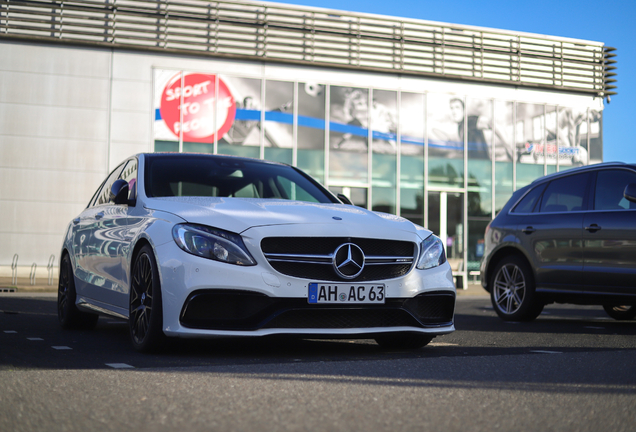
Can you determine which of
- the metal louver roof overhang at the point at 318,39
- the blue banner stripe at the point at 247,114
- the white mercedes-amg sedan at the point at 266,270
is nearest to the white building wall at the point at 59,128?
the metal louver roof overhang at the point at 318,39

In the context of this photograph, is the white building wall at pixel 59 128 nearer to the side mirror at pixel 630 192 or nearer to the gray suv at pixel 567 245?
the gray suv at pixel 567 245

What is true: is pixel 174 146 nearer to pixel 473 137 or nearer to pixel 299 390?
pixel 473 137

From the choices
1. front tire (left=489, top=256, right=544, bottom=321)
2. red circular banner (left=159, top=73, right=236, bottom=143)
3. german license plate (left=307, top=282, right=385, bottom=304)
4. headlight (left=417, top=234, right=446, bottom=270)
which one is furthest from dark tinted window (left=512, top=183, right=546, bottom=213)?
red circular banner (left=159, top=73, right=236, bottom=143)

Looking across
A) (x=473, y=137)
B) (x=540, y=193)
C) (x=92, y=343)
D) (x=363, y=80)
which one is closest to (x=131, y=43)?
(x=363, y=80)

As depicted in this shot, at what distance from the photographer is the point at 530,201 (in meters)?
9.02

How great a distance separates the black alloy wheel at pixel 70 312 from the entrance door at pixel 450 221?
→ 64.6 feet

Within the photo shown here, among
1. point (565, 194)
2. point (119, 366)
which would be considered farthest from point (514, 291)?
point (119, 366)

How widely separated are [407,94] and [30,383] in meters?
23.6

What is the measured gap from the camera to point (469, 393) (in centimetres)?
364

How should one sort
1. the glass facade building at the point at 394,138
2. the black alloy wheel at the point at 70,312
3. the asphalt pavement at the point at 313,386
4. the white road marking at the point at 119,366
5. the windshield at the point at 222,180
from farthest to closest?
the glass facade building at the point at 394,138 → the black alloy wheel at the point at 70,312 → the windshield at the point at 222,180 → the white road marking at the point at 119,366 → the asphalt pavement at the point at 313,386

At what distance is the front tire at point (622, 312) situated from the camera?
939 cm

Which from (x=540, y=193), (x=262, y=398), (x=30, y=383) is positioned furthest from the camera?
(x=540, y=193)

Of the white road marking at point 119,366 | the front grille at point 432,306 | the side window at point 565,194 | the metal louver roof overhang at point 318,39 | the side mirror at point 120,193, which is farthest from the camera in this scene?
the metal louver roof overhang at point 318,39

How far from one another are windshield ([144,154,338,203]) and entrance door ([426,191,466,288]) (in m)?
19.9
